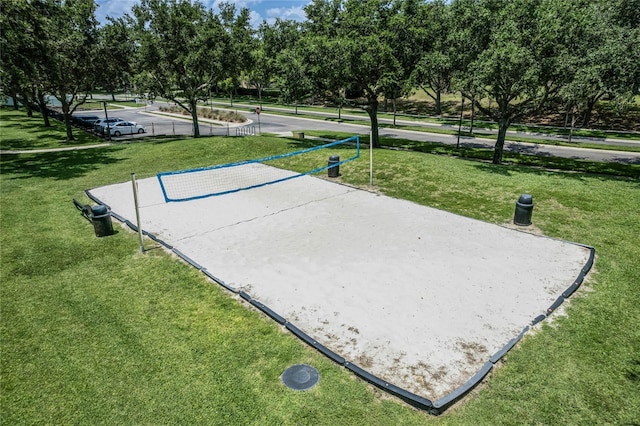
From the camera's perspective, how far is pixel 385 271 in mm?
9719

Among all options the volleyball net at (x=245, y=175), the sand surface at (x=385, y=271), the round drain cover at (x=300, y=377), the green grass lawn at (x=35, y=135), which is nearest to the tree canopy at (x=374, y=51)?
the green grass lawn at (x=35, y=135)

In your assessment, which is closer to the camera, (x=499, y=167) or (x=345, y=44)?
(x=499, y=167)

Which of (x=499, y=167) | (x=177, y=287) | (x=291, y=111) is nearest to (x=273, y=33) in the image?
(x=291, y=111)

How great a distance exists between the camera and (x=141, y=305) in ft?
28.1

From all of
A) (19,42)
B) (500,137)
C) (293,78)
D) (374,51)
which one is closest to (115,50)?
(19,42)

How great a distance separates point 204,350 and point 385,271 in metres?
4.63

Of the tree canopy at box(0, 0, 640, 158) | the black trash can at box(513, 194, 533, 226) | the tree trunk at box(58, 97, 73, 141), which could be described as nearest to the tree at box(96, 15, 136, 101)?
the tree canopy at box(0, 0, 640, 158)

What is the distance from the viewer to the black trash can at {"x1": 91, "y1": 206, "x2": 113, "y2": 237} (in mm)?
12055

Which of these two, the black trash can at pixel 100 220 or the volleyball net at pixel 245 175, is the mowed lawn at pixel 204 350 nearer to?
the black trash can at pixel 100 220

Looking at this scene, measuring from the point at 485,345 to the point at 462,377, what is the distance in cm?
102

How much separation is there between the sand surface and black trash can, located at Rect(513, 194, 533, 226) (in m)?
0.65

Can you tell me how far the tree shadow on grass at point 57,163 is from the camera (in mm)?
20359

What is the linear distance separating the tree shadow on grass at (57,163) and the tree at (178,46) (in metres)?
6.52

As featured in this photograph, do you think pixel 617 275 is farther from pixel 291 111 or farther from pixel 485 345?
pixel 291 111
